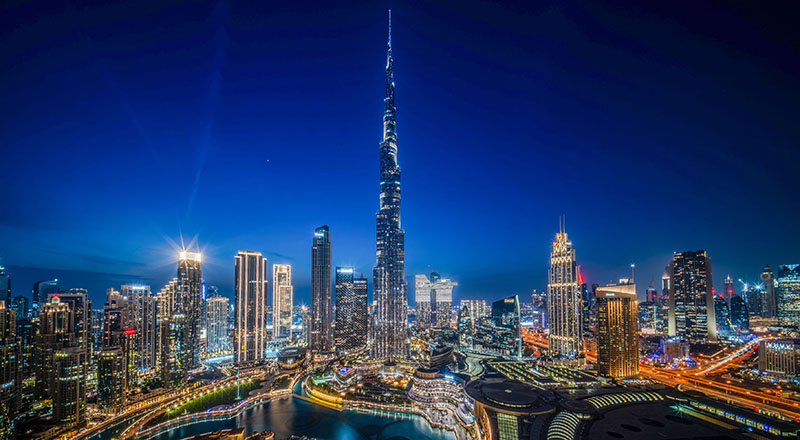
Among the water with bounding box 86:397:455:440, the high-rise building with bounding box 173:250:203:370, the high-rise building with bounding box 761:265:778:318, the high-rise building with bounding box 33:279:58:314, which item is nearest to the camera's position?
the water with bounding box 86:397:455:440

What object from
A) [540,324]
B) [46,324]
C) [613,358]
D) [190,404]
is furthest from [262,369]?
[540,324]

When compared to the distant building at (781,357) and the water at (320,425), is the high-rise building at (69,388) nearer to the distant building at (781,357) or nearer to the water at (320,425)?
the water at (320,425)

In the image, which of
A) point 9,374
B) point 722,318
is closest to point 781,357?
point 722,318

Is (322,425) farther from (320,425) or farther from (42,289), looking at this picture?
(42,289)

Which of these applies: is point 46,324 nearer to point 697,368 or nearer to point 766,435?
point 766,435

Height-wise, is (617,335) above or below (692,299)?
below

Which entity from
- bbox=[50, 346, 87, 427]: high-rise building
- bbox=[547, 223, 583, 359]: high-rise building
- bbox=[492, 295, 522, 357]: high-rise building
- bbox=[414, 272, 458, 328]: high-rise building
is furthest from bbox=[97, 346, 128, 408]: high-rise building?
bbox=[414, 272, 458, 328]: high-rise building

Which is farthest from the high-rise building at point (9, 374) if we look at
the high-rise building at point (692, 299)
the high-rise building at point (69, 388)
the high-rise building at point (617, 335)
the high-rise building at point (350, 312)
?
the high-rise building at point (692, 299)

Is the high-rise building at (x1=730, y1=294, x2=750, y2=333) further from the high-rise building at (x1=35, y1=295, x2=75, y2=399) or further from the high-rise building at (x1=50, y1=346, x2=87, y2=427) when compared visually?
the high-rise building at (x1=35, y1=295, x2=75, y2=399)
